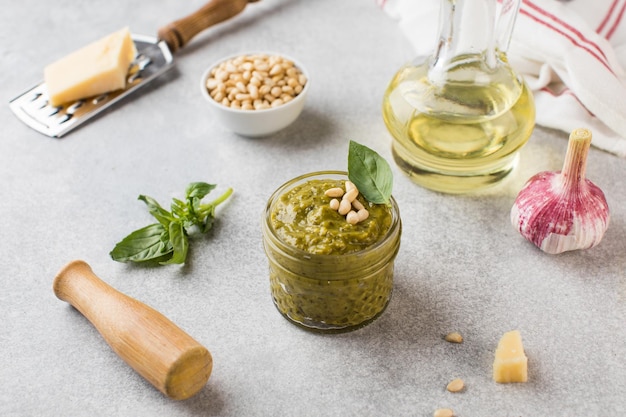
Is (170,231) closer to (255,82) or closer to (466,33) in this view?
(255,82)

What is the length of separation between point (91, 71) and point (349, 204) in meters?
0.92

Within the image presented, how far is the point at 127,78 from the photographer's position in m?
1.92

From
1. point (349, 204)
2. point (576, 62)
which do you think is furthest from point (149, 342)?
point (576, 62)

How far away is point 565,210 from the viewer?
1.38 meters

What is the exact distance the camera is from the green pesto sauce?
1.18m

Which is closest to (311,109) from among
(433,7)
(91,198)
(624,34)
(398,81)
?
(398,81)

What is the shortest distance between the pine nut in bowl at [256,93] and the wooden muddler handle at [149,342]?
0.55m

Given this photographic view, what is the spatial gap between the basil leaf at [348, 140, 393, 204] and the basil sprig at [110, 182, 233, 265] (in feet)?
1.23

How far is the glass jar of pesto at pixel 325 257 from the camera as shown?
46.4 inches

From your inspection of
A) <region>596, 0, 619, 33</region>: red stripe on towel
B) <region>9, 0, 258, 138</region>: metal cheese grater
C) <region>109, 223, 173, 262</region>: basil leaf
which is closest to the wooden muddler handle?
<region>109, 223, 173, 262</region>: basil leaf

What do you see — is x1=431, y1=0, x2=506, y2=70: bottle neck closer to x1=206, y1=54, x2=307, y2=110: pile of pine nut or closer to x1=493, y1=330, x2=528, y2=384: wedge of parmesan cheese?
x1=206, y1=54, x2=307, y2=110: pile of pine nut

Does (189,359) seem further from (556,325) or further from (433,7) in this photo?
(433,7)

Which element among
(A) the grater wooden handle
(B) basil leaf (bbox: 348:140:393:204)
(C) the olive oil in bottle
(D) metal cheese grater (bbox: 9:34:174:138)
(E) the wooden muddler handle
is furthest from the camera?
(A) the grater wooden handle

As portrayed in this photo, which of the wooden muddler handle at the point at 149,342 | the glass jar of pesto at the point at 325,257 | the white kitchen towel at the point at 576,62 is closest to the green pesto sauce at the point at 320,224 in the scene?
the glass jar of pesto at the point at 325,257
